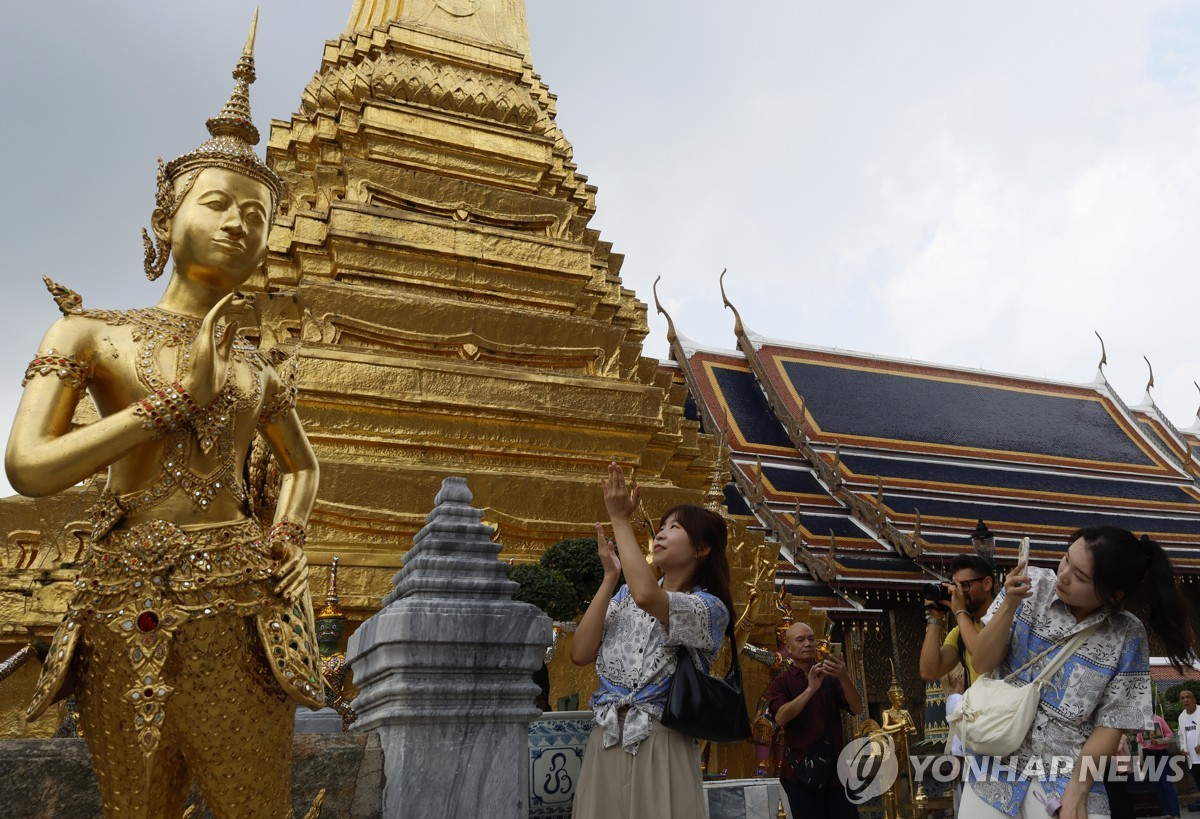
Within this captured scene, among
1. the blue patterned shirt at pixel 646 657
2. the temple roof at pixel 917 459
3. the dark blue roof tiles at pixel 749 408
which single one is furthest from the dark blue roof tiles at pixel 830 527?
the blue patterned shirt at pixel 646 657

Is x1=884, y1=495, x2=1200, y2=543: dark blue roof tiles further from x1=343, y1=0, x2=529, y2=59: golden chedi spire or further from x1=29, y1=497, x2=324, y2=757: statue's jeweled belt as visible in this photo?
x1=29, y1=497, x2=324, y2=757: statue's jeweled belt

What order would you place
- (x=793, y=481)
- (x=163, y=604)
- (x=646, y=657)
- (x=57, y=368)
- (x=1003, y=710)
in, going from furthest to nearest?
(x=793, y=481), (x=646, y=657), (x=1003, y=710), (x=57, y=368), (x=163, y=604)

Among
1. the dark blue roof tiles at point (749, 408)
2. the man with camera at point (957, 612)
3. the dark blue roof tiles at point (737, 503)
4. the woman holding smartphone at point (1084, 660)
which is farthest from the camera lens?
the dark blue roof tiles at point (749, 408)

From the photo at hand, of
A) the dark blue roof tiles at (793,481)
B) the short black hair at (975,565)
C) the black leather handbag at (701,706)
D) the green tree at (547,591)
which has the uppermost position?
the dark blue roof tiles at (793,481)

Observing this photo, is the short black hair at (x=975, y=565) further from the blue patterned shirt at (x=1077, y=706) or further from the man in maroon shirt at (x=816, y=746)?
the man in maroon shirt at (x=816, y=746)

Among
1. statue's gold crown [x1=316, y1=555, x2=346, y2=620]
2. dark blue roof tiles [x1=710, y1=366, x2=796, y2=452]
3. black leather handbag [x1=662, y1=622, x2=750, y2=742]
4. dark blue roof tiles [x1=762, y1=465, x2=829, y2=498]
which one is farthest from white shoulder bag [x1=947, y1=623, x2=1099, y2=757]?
dark blue roof tiles [x1=710, y1=366, x2=796, y2=452]

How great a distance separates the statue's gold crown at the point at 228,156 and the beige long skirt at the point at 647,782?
1.78 m

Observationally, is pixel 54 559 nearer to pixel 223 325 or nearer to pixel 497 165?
pixel 223 325

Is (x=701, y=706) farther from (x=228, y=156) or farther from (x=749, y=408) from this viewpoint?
(x=749, y=408)

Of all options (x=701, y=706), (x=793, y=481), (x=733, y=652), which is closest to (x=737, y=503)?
(x=793, y=481)

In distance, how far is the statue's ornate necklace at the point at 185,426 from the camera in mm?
2195

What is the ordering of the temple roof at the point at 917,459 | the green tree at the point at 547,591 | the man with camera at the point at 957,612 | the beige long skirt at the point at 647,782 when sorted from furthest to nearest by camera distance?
1. the temple roof at the point at 917,459
2. the green tree at the point at 547,591
3. the man with camera at the point at 957,612
4. the beige long skirt at the point at 647,782

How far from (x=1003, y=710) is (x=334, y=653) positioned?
329 centimetres

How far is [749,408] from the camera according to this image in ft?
51.5
